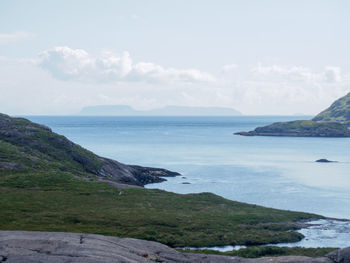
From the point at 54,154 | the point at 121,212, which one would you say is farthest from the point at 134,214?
the point at 54,154

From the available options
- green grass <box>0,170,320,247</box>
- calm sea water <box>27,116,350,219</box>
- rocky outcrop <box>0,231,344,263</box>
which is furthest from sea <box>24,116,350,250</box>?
rocky outcrop <box>0,231,344,263</box>

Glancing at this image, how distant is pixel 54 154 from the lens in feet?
305

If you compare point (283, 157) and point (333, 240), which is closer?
point (333, 240)

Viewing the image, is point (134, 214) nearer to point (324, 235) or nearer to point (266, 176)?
point (324, 235)

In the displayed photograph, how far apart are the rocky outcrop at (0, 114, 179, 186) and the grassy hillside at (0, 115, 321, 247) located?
0.86m

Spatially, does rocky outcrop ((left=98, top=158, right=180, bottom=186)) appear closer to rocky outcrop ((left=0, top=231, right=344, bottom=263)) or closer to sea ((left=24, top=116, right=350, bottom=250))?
sea ((left=24, top=116, right=350, bottom=250))

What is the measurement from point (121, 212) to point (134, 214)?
1.88 metres

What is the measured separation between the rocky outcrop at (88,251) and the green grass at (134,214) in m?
16.9

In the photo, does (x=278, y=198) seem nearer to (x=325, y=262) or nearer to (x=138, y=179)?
(x=138, y=179)

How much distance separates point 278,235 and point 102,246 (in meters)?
29.7

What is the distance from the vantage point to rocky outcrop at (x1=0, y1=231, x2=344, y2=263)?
2102cm

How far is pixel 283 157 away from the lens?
160125 millimetres

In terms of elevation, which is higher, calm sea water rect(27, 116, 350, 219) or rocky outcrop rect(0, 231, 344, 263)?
rocky outcrop rect(0, 231, 344, 263)

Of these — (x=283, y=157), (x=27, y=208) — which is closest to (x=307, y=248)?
(x=27, y=208)
